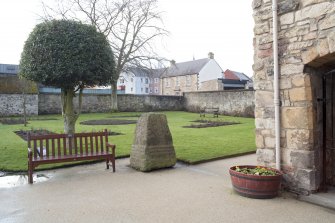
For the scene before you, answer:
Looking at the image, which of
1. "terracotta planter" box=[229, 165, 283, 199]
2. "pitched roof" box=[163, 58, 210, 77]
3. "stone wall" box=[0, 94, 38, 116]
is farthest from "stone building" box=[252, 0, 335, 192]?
"pitched roof" box=[163, 58, 210, 77]

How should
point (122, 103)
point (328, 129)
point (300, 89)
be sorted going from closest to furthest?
point (300, 89) < point (328, 129) < point (122, 103)

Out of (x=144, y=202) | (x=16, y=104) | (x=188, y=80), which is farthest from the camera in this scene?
(x=188, y=80)

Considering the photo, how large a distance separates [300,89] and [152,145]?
339cm

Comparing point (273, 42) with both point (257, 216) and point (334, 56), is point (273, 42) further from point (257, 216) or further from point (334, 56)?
point (257, 216)

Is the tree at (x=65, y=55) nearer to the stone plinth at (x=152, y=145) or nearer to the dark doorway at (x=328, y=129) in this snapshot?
the stone plinth at (x=152, y=145)

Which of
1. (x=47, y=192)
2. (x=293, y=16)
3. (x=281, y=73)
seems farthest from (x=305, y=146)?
(x=47, y=192)

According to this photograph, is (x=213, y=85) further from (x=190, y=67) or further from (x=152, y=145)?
(x=152, y=145)

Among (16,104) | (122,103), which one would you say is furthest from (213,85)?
(16,104)

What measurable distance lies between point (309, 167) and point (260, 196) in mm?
930

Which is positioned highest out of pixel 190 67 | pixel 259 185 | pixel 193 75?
A: pixel 190 67

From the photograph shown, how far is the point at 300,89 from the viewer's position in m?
4.83

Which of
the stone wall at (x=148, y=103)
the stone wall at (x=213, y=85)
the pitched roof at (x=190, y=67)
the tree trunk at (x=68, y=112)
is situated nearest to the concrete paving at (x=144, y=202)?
the tree trunk at (x=68, y=112)

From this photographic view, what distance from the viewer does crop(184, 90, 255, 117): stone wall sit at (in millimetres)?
23141

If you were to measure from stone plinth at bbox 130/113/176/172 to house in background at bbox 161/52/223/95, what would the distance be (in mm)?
34891
